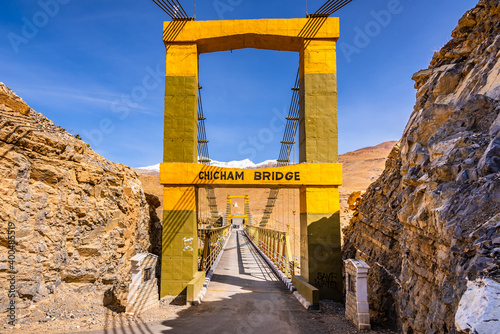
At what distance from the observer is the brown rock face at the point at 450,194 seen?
3.90 metres

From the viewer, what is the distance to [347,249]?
11.6m

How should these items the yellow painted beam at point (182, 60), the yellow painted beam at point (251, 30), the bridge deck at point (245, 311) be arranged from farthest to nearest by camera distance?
the yellow painted beam at point (182, 60) < the yellow painted beam at point (251, 30) < the bridge deck at point (245, 311)

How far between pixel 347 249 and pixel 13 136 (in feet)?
36.5

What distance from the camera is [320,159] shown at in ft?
36.3

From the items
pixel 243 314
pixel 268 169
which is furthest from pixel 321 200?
pixel 243 314

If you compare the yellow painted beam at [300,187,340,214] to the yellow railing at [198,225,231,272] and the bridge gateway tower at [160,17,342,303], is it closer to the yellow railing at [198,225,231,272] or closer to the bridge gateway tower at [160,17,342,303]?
the bridge gateway tower at [160,17,342,303]

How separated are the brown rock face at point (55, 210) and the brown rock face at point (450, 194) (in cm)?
844

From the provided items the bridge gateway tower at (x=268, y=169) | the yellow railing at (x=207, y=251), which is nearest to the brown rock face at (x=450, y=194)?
the bridge gateway tower at (x=268, y=169)

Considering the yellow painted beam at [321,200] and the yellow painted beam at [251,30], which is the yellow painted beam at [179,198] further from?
the yellow painted beam at [251,30]

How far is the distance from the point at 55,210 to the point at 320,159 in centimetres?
849

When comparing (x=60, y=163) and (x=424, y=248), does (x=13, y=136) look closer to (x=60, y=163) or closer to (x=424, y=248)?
(x=60, y=163)

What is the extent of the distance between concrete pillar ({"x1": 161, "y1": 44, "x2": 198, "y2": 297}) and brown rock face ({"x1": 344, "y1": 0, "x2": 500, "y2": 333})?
6.06 m

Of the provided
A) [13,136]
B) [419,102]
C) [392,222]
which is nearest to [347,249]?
[392,222]

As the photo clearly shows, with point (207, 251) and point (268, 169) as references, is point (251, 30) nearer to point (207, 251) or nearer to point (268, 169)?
point (268, 169)
